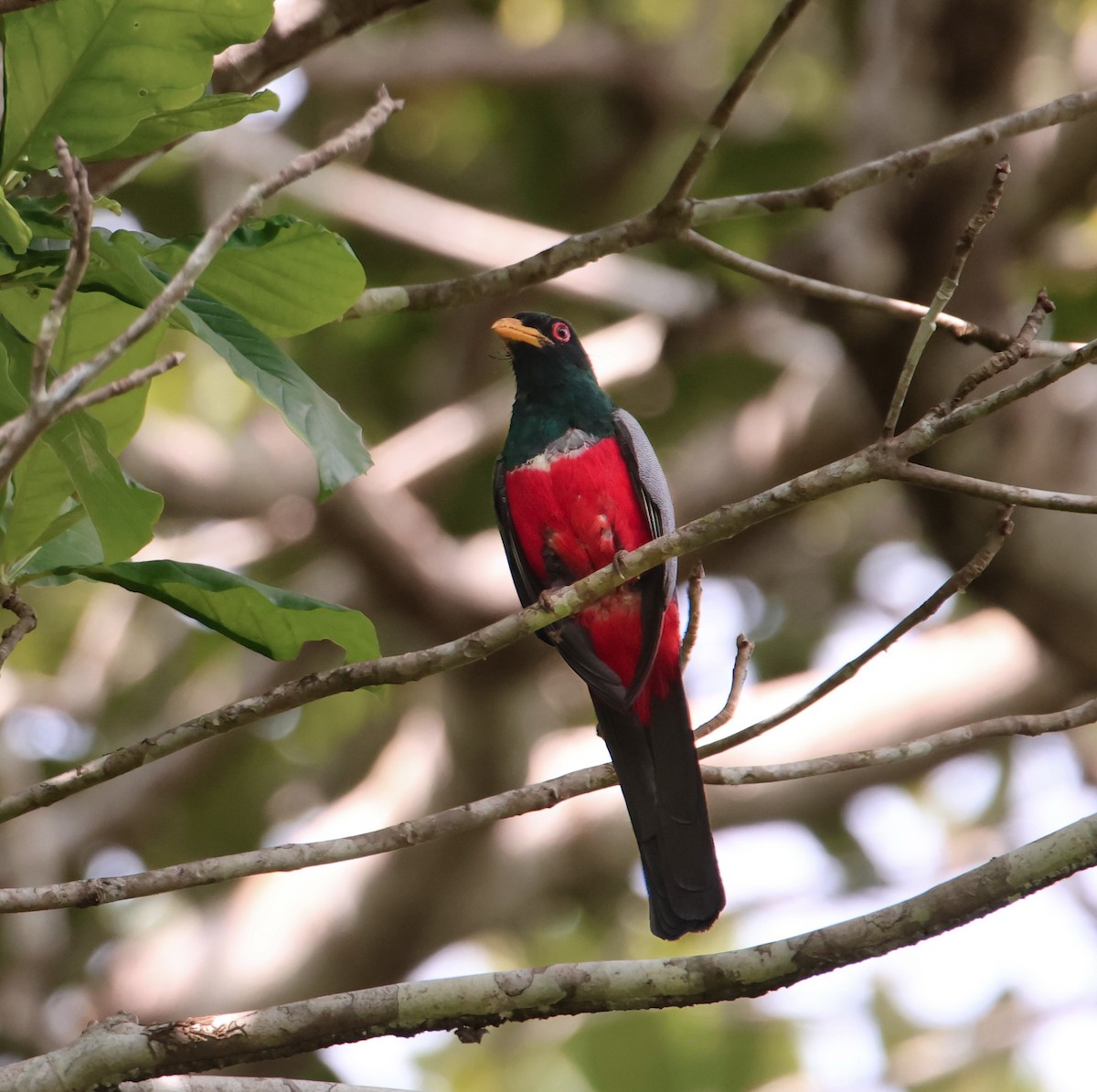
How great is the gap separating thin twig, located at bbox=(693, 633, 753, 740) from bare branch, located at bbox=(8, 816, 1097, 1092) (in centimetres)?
75

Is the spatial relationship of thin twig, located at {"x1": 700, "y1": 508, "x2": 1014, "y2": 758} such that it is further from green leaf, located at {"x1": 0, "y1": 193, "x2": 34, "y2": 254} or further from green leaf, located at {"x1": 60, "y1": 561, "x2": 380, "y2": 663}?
green leaf, located at {"x1": 0, "y1": 193, "x2": 34, "y2": 254}

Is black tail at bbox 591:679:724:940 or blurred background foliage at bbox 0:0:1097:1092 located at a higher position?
blurred background foliage at bbox 0:0:1097:1092

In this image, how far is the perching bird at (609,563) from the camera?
3975mm

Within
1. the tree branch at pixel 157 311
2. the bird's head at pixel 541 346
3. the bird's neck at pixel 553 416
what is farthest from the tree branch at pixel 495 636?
the bird's head at pixel 541 346

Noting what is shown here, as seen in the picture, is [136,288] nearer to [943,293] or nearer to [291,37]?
[943,293]

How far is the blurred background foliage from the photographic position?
648 cm

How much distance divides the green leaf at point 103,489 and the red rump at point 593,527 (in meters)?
2.19

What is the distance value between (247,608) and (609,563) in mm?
1589

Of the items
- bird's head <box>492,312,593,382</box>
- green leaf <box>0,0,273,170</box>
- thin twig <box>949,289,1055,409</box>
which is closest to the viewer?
thin twig <box>949,289,1055,409</box>

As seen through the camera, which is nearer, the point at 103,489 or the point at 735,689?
the point at 103,489

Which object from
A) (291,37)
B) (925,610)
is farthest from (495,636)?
(291,37)

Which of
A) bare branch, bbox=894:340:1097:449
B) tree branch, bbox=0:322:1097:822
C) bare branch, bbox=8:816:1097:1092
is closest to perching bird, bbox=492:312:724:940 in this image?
tree branch, bbox=0:322:1097:822

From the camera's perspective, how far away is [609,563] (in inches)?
161

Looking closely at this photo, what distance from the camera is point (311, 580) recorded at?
8367mm
